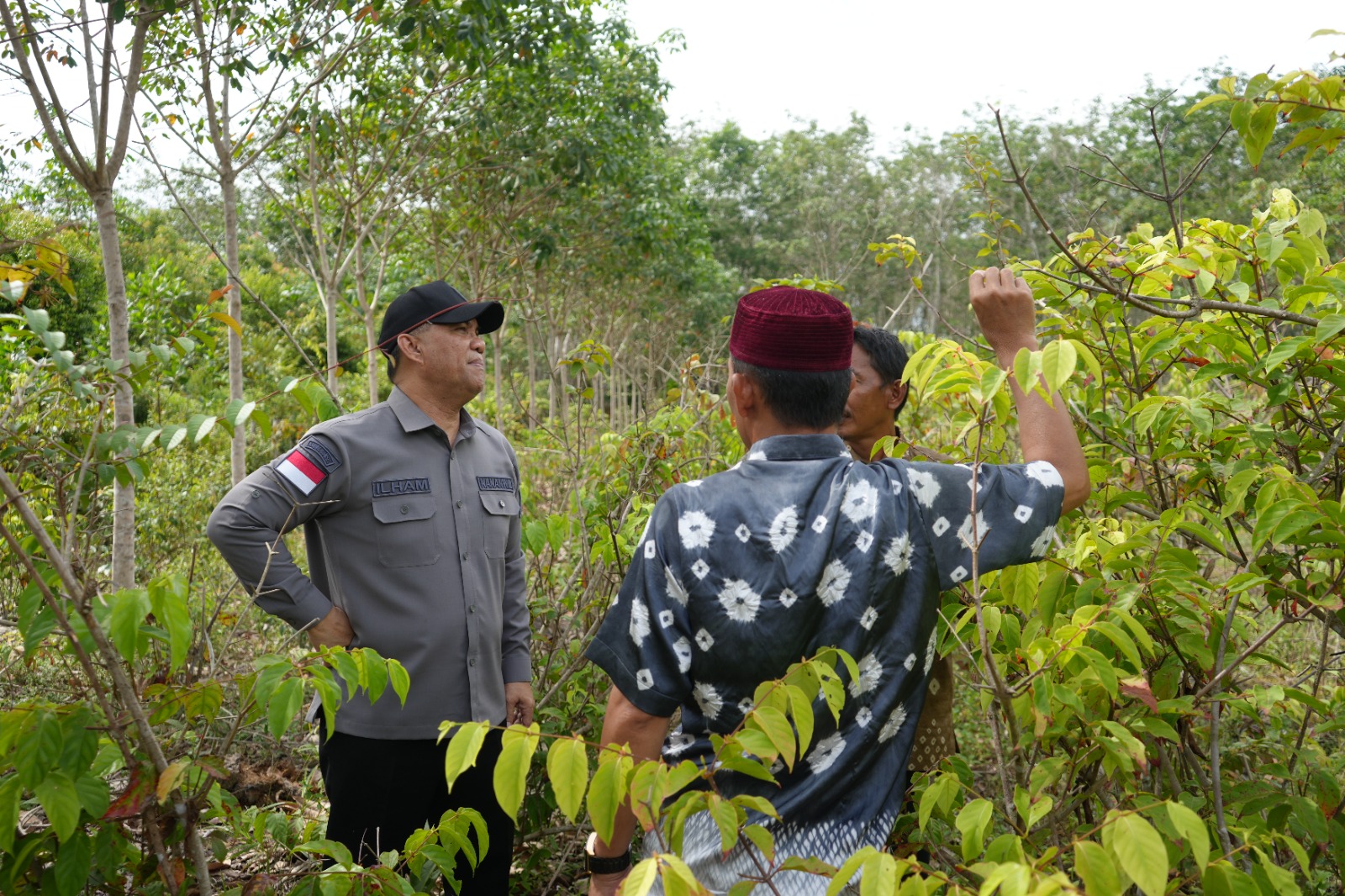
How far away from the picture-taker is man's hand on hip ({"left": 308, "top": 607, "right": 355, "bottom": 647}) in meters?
2.41

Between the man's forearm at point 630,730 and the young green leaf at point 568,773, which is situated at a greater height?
the young green leaf at point 568,773

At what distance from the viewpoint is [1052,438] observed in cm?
148

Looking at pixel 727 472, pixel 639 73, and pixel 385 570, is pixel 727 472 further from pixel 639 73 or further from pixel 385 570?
pixel 639 73

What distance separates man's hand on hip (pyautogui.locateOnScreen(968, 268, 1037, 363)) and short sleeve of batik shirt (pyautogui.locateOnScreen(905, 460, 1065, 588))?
0.17 m

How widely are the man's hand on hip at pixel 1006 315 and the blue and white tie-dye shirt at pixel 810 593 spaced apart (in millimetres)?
176

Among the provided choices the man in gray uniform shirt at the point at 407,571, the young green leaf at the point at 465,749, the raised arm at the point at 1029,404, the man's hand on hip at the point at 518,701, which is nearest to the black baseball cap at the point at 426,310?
the man in gray uniform shirt at the point at 407,571

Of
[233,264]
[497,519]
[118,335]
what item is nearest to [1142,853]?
[497,519]

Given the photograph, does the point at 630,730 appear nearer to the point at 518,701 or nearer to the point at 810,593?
the point at 810,593

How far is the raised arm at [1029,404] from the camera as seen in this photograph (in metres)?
1.47

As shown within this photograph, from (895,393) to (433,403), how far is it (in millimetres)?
1242

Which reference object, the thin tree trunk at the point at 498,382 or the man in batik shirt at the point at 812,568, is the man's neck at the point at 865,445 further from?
the thin tree trunk at the point at 498,382

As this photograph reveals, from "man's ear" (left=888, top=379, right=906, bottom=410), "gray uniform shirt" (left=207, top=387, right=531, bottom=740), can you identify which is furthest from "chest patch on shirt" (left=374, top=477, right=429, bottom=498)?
"man's ear" (left=888, top=379, right=906, bottom=410)

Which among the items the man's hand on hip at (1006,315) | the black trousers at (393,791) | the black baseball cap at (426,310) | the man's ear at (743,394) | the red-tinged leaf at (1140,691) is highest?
the black baseball cap at (426,310)

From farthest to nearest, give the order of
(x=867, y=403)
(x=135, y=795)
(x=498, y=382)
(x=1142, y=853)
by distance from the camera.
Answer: (x=498, y=382) < (x=867, y=403) < (x=135, y=795) < (x=1142, y=853)
